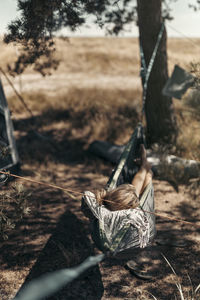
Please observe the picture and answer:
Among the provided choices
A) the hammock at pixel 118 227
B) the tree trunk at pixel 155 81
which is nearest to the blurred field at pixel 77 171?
the tree trunk at pixel 155 81

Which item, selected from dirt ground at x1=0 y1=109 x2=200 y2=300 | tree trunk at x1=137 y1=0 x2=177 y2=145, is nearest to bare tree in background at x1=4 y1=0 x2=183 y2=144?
tree trunk at x1=137 y1=0 x2=177 y2=145

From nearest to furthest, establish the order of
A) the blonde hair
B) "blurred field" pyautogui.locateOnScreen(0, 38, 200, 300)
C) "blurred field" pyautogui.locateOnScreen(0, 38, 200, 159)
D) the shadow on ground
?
the blonde hair
the shadow on ground
"blurred field" pyautogui.locateOnScreen(0, 38, 200, 300)
"blurred field" pyautogui.locateOnScreen(0, 38, 200, 159)

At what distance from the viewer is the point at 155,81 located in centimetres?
689

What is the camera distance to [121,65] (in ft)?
48.8

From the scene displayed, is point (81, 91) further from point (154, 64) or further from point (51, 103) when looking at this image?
point (154, 64)

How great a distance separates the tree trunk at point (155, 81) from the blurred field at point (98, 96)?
1.30 feet

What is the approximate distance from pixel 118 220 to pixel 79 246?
1308 mm

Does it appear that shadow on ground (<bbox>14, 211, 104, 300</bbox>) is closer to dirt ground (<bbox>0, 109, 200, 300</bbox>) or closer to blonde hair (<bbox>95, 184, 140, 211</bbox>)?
dirt ground (<bbox>0, 109, 200, 300</bbox>)

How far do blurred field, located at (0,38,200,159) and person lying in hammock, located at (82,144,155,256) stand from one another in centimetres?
252

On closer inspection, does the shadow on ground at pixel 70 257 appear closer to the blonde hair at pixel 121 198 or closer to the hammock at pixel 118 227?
the hammock at pixel 118 227

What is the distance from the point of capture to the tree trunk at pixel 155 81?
6.43 meters

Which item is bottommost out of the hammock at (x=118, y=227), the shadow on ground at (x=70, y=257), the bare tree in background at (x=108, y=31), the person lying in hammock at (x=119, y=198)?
the shadow on ground at (x=70, y=257)

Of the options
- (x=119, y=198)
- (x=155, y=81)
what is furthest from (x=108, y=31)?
(x=119, y=198)

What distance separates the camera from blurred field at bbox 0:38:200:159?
7.48 metres
